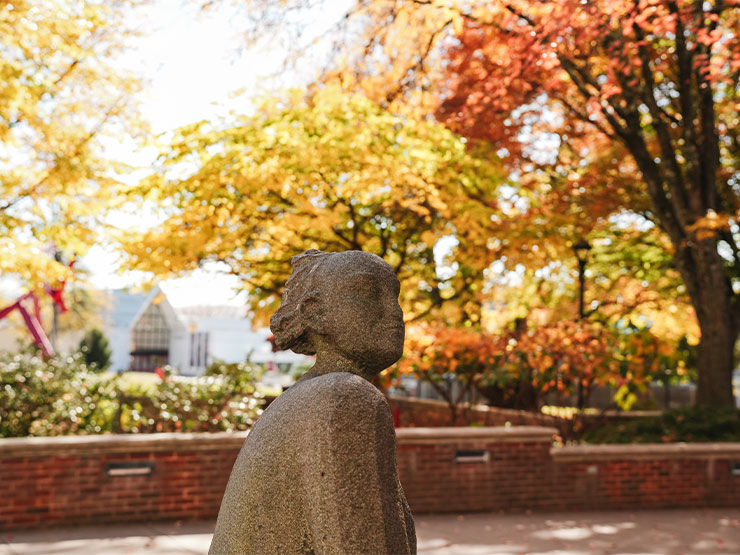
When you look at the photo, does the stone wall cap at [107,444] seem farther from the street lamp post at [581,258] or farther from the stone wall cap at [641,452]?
the street lamp post at [581,258]

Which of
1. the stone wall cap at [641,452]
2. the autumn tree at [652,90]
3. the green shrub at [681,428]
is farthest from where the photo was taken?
the green shrub at [681,428]

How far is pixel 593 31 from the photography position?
9.56m

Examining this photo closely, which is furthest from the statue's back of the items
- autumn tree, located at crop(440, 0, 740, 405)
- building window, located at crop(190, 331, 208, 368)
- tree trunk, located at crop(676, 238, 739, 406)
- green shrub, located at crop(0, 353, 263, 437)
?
building window, located at crop(190, 331, 208, 368)

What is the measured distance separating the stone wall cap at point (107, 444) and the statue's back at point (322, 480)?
232 inches

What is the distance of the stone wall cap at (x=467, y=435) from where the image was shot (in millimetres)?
8727

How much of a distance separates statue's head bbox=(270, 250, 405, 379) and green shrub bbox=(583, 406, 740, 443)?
32.2 feet

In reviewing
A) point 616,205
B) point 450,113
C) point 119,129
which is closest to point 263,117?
point 119,129

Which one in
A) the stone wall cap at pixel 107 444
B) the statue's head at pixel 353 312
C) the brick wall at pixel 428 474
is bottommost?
the brick wall at pixel 428 474

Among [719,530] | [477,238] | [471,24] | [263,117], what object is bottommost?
[719,530]

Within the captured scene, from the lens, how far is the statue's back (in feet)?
6.74

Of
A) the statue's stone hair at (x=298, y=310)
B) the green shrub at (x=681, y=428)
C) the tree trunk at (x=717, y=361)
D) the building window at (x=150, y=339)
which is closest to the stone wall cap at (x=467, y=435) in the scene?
the green shrub at (x=681, y=428)

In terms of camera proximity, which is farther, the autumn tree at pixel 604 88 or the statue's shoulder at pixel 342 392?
the autumn tree at pixel 604 88

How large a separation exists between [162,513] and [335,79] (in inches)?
299

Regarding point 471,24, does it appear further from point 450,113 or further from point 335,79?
point 335,79
